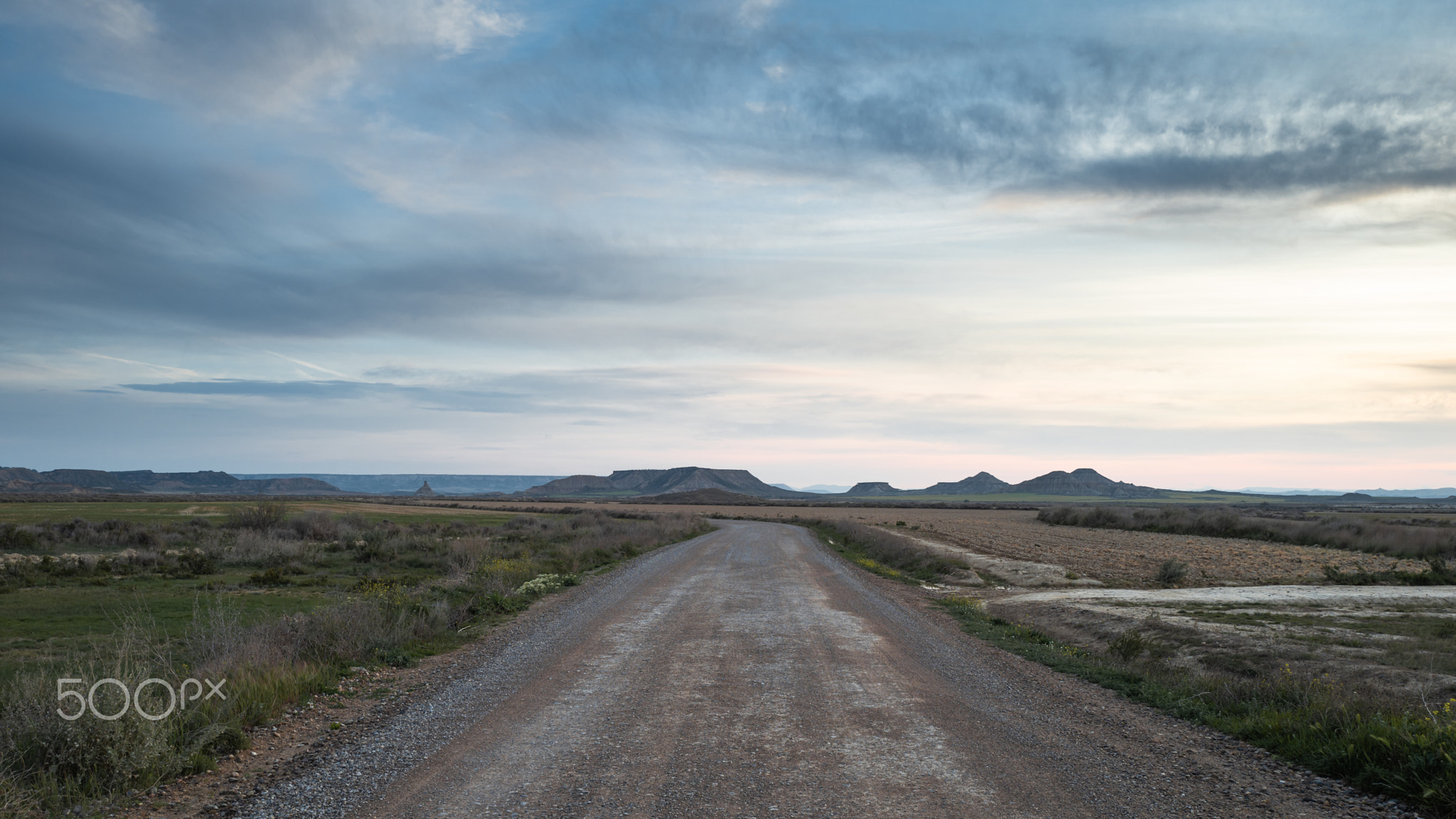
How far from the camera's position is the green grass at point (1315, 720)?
606cm

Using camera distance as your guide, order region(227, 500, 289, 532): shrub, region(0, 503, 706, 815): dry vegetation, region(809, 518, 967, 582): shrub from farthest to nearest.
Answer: region(227, 500, 289, 532): shrub → region(809, 518, 967, 582): shrub → region(0, 503, 706, 815): dry vegetation

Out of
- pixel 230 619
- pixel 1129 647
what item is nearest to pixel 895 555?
pixel 1129 647

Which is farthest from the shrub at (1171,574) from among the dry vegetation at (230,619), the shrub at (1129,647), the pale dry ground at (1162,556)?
the dry vegetation at (230,619)

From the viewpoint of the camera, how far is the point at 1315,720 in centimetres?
764

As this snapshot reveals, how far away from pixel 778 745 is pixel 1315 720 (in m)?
5.76

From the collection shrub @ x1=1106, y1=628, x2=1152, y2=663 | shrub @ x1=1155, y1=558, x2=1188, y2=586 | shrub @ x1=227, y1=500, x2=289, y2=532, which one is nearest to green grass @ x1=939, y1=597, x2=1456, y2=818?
shrub @ x1=1106, y1=628, x2=1152, y2=663

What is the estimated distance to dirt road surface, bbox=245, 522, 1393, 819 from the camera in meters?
5.81

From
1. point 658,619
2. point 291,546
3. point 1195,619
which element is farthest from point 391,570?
point 1195,619

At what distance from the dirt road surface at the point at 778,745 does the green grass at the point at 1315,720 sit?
369mm

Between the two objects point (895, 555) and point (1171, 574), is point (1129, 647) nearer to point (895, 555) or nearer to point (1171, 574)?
point (1171, 574)

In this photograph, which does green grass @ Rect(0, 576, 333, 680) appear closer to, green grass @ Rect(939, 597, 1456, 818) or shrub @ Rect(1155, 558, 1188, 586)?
green grass @ Rect(939, 597, 1456, 818)

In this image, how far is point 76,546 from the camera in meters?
36.5

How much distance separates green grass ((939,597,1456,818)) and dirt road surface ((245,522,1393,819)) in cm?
37

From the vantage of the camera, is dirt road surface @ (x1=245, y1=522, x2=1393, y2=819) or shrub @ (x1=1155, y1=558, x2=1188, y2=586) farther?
shrub @ (x1=1155, y1=558, x2=1188, y2=586)
